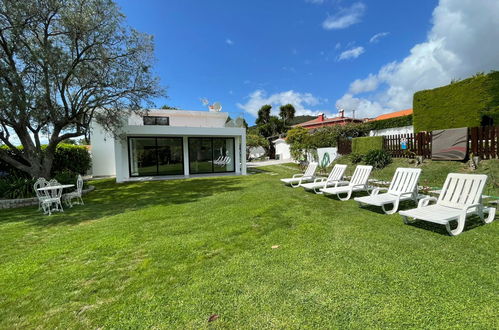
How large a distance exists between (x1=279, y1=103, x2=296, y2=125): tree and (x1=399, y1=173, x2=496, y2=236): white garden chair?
45911 millimetres

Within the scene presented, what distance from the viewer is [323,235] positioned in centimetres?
424

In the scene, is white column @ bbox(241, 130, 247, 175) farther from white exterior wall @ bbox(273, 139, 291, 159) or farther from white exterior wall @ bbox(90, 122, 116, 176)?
white exterior wall @ bbox(273, 139, 291, 159)

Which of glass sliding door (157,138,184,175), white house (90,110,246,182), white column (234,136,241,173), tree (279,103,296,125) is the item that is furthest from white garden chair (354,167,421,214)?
tree (279,103,296,125)

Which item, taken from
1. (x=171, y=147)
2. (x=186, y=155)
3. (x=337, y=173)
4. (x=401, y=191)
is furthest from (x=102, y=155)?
(x=401, y=191)

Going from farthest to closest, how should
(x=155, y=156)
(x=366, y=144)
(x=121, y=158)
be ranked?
(x=155, y=156) → (x=366, y=144) → (x=121, y=158)

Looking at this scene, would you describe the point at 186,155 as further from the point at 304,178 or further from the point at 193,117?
the point at 304,178

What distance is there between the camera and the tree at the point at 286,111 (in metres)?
49.8

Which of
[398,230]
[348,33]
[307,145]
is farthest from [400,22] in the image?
[398,230]

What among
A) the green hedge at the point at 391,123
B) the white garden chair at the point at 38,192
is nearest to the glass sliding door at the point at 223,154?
the white garden chair at the point at 38,192

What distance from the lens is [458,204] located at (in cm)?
461

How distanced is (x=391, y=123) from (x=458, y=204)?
695 inches

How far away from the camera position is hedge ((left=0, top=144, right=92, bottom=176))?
14.9m

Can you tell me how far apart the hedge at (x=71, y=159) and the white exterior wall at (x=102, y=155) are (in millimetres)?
513

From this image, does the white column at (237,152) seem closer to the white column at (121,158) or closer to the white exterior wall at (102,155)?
the white column at (121,158)
